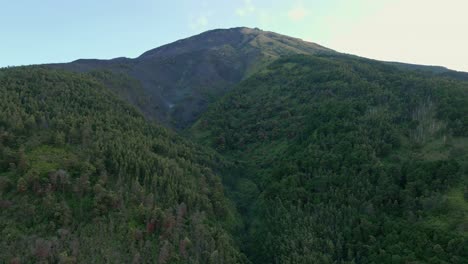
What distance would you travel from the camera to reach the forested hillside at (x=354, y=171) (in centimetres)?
5475

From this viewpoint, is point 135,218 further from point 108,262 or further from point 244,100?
point 244,100

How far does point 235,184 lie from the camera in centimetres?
9288

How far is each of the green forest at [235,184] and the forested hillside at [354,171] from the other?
0.28 metres

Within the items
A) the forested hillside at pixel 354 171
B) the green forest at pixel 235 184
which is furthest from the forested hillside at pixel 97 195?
the forested hillside at pixel 354 171

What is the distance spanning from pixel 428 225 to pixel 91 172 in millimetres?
51777

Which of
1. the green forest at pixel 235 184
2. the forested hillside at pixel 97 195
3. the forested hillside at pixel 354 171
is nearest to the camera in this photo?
the forested hillside at pixel 97 195

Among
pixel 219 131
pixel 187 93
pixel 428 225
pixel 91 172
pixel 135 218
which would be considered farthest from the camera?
pixel 187 93

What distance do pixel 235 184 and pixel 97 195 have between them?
41219mm

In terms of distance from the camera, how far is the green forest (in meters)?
52.6

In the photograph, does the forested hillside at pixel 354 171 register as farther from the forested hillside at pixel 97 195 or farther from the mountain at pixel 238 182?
the forested hillside at pixel 97 195

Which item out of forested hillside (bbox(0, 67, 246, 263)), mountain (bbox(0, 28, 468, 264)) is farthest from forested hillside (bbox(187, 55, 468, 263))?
forested hillside (bbox(0, 67, 246, 263))

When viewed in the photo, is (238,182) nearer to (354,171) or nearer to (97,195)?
(354,171)

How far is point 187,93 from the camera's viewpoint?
18312 centimetres

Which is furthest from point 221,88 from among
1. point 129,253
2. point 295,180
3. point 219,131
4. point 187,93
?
point 129,253
